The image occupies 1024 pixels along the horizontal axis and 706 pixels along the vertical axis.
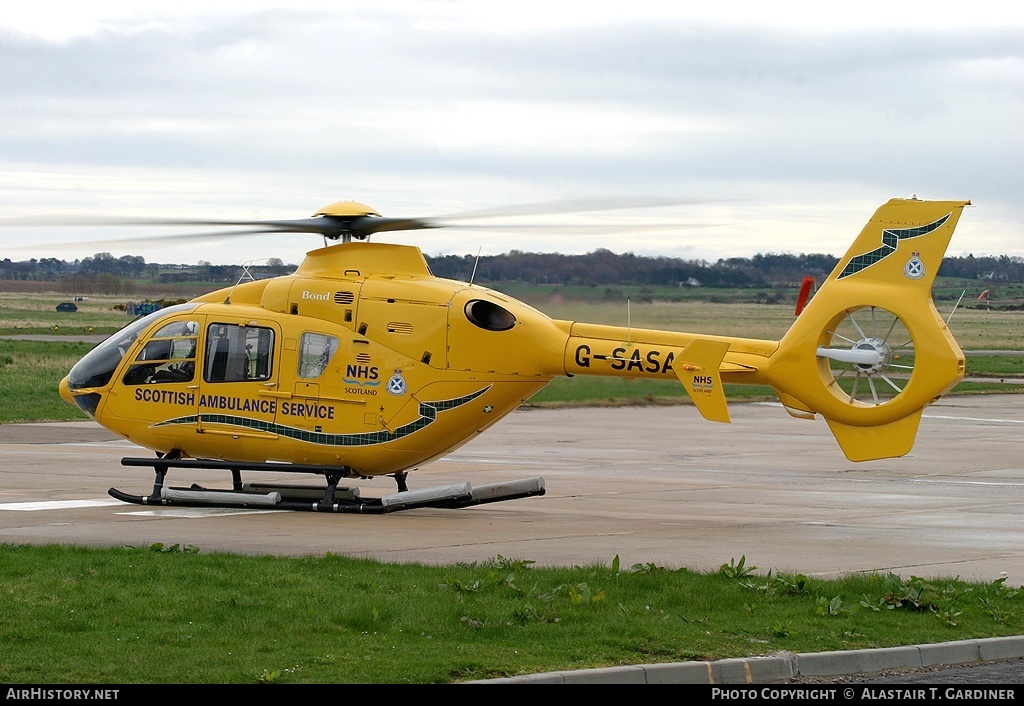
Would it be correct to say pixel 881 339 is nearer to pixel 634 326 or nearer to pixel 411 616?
pixel 634 326

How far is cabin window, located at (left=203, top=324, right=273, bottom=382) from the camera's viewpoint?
1750 centimetres

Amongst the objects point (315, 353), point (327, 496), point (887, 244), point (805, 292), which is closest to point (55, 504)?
point (327, 496)

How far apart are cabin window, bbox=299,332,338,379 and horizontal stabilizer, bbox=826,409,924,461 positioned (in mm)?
6937

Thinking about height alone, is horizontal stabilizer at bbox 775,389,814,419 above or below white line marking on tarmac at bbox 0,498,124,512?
above

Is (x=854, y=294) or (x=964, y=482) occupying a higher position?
(x=854, y=294)

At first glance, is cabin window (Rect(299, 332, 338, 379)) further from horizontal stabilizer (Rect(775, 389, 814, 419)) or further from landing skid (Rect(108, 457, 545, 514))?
horizontal stabilizer (Rect(775, 389, 814, 419))

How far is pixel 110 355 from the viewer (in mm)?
18234

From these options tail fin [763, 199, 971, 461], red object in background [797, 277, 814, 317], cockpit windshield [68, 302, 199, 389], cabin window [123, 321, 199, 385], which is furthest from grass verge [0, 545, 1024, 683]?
red object in background [797, 277, 814, 317]

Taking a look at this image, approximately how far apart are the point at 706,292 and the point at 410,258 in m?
4.88

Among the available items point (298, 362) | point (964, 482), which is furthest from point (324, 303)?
point (964, 482)

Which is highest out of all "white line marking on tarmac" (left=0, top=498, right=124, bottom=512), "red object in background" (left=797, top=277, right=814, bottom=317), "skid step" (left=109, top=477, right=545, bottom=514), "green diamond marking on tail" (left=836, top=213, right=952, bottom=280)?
"green diamond marking on tail" (left=836, top=213, right=952, bottom=280)

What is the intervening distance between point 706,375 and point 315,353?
17.9 feet

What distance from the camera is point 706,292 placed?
64.1 ft
